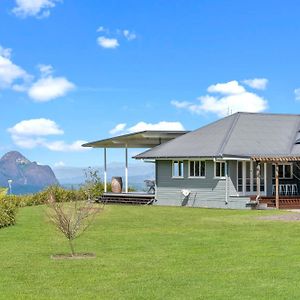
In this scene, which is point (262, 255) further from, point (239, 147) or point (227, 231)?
point (239, 147)

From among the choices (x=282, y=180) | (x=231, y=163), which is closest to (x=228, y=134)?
(x=231, y=163)

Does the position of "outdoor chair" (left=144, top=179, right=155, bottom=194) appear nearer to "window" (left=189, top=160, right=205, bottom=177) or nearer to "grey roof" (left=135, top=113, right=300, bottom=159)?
"grey roof" (left=135, top=113, right=300, bottom=159)

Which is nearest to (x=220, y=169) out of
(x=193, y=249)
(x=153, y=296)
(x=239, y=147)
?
(x=239, y=147)

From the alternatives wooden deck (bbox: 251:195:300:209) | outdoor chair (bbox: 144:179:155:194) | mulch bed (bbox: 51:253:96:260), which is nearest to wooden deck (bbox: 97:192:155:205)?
outdoor chair (bbox: 144:179:155:194)

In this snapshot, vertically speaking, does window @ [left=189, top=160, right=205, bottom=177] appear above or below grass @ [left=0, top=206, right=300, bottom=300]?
above

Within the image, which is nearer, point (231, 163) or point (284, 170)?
point (231, 163)

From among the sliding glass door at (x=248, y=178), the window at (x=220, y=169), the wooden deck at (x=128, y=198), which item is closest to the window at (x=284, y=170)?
the sliding glass door at (x=248, y=178)

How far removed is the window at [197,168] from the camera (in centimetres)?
2942

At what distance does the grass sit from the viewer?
8805 mm

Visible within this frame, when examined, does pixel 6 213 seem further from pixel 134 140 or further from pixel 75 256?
pixel 134 140

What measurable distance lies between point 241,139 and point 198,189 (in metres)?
3.41

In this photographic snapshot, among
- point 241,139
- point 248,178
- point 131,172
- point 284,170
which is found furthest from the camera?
point 131,172

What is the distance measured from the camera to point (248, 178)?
28.9 meters

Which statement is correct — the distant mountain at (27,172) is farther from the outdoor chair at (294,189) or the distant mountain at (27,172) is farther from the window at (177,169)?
the outdoor chair at (294,189)
